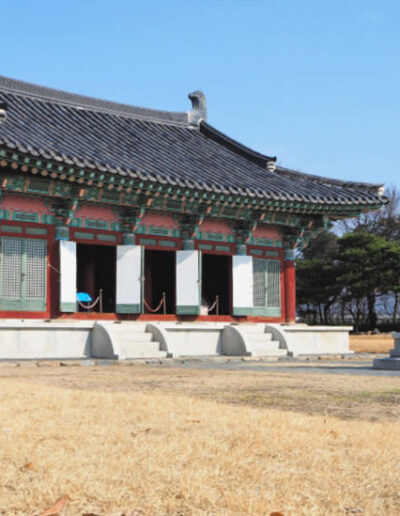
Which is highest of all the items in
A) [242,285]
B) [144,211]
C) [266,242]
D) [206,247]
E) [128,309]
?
[144,211]

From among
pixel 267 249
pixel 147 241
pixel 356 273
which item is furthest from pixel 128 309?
pixel 356 273

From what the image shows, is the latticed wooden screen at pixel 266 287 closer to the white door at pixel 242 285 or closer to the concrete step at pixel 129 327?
the white door at pixel 242 285

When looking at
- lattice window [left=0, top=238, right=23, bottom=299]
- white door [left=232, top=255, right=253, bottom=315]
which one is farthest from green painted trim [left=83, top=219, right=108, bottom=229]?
white door [left=232, top=255, right=253, bottom=315]

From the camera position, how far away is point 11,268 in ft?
57.9

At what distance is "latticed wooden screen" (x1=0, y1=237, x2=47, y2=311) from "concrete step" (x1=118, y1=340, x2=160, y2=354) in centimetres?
252

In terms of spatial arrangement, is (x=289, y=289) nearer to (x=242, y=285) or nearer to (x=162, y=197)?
(x=242, y=285)

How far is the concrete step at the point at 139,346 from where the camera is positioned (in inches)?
683

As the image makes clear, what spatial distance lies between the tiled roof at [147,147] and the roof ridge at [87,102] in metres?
0.03

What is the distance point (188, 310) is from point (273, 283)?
11.8 ft

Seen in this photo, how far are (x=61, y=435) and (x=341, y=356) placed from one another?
16.7m

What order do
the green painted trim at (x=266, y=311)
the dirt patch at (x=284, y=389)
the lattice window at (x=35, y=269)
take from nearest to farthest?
the dirt patch at (x=284, y=389) → the lattice window at (x=35, y=269) → the green painted trim at (x=266, y=311)

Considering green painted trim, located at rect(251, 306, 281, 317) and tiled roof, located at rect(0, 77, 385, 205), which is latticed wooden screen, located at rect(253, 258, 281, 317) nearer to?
green painted trim, located at rect(251, 306, 281, 317)

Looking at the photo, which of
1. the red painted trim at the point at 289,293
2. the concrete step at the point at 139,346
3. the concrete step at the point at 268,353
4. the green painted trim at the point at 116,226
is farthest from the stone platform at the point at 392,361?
the red painted trim at the point at 289,293

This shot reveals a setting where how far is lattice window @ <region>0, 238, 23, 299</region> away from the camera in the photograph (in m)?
17.5
